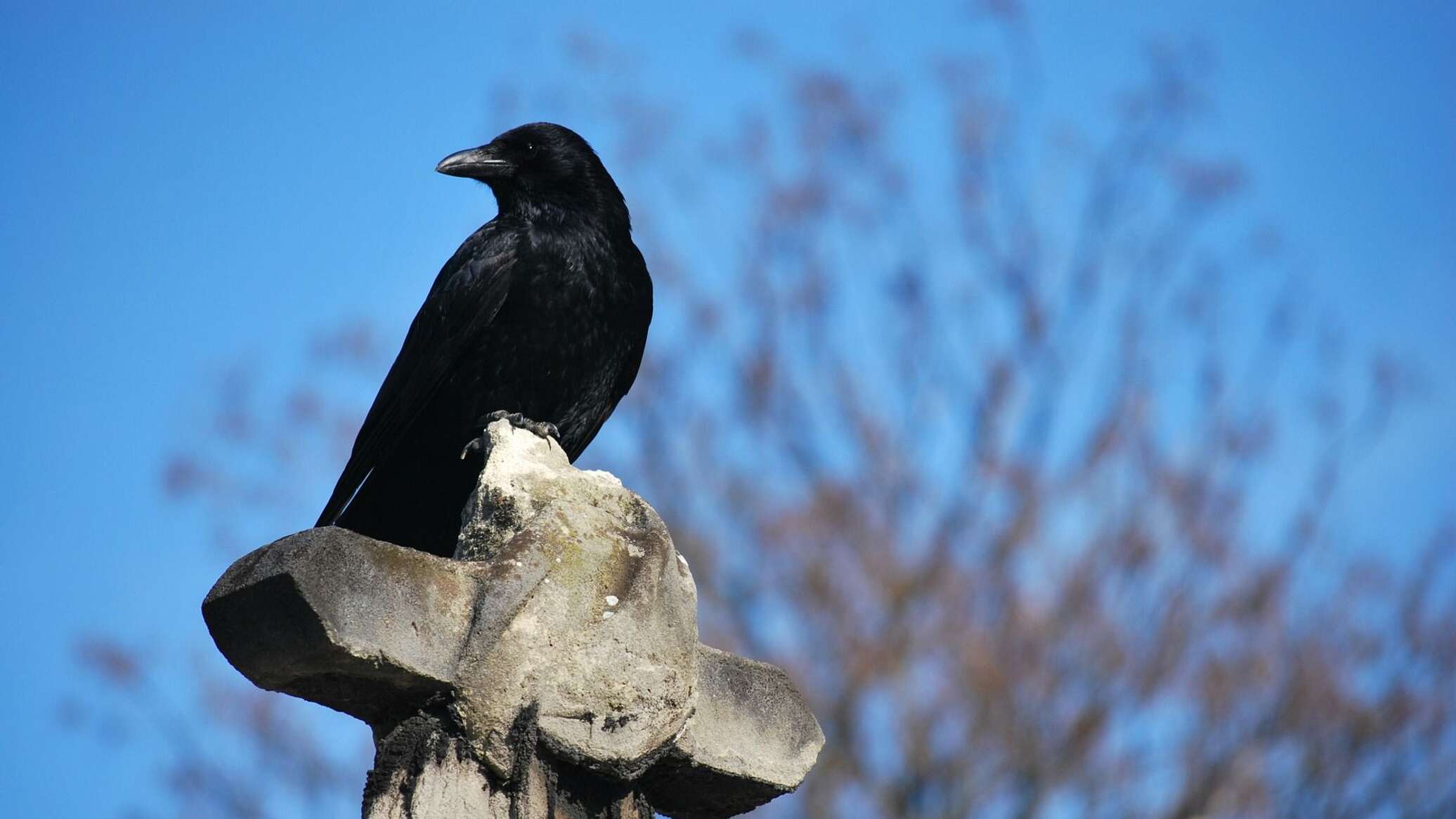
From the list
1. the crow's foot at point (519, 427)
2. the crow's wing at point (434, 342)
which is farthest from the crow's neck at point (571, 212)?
the crow's foot at point (519, 427)

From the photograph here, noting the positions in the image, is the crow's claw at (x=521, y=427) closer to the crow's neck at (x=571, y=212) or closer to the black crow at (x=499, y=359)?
the black crow at (x=499, y=359)

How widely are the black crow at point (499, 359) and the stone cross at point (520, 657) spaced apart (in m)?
1.07

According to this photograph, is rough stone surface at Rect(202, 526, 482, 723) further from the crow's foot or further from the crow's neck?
the crow's neck

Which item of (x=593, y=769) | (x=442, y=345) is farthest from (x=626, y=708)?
(x=442, y=345)

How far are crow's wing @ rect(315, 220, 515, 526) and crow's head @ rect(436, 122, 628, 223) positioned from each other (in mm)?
216

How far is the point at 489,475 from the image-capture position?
104 inches

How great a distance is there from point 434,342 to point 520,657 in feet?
5.89

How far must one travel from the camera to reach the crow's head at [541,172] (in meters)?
4.38

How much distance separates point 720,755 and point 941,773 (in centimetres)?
951

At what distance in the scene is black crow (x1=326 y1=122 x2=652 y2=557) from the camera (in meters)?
3.79

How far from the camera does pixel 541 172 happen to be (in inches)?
177

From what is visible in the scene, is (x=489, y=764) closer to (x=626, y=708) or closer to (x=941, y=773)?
(x=626, y=708)

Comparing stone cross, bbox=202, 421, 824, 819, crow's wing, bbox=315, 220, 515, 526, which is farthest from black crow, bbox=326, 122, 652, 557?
stone cross, bbox=202, 421, 824, 819

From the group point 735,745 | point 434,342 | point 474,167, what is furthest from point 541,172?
point 735,745
